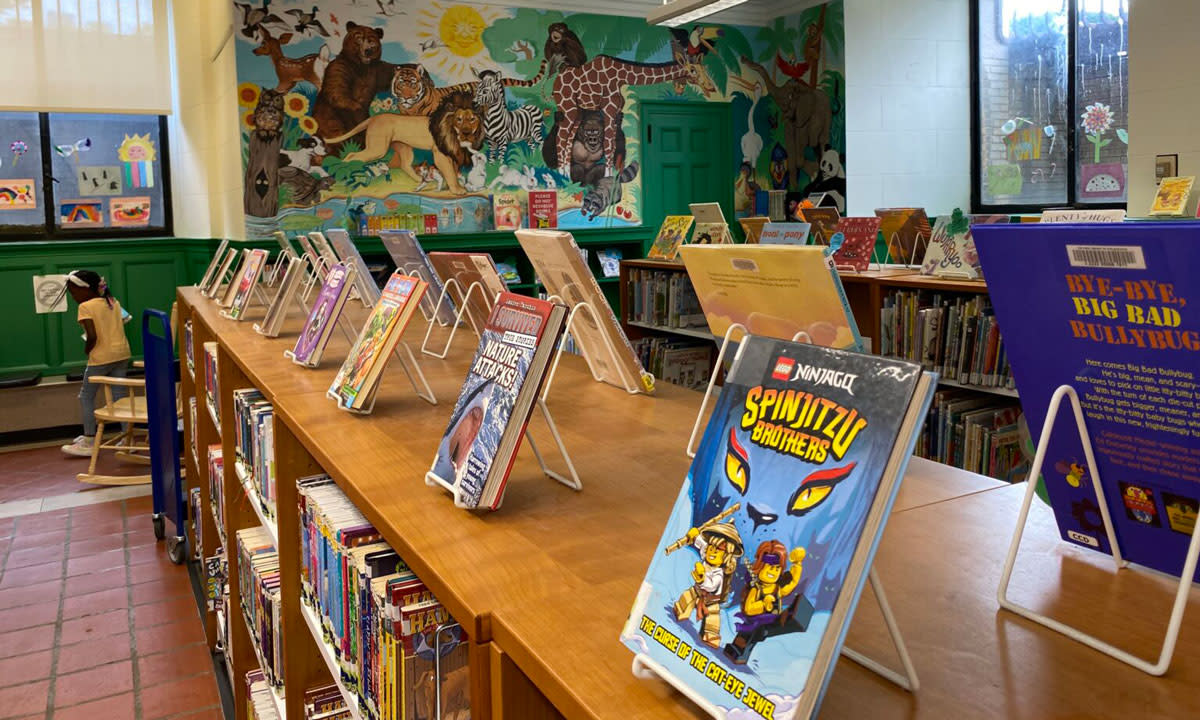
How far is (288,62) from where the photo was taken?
7195 millimetres

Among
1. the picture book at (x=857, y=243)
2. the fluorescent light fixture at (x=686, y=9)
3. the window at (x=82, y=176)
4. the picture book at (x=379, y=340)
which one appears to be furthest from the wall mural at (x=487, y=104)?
Result: the picture book at (x=379, y=340)

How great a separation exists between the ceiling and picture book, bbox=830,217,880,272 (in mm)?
3138

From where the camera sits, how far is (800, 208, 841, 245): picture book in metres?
5.72

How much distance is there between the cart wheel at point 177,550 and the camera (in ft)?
14.1

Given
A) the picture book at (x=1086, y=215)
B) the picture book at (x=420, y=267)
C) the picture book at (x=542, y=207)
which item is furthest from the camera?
the picture book at (x=542, y=207)

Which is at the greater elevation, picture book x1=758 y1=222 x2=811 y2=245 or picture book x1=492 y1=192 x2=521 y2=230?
picture book x1=492 y1=192 x2=521 y2=230

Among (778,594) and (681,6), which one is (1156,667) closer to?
(778,594)

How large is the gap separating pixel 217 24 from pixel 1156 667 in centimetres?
777

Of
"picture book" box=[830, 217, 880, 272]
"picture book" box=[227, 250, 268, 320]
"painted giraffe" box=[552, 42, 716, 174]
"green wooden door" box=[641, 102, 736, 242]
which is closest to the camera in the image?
"picture book" box=[227, 250, 268, 320]

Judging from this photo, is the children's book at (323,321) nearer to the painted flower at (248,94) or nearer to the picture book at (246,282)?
the picture book at (246,282)

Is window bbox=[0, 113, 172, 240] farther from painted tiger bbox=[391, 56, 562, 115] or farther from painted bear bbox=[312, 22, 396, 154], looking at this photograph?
painted tiger bbox=[391, 56, 562, 115]

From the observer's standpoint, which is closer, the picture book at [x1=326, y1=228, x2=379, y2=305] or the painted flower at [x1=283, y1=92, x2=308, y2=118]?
the picture book at [x1=326, y1=228, x2=379, y2=305]

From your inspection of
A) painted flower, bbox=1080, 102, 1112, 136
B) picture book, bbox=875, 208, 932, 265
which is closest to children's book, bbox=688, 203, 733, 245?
picture book, bbox=875, 208, 932, 265

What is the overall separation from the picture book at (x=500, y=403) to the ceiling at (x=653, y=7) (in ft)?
23.2
